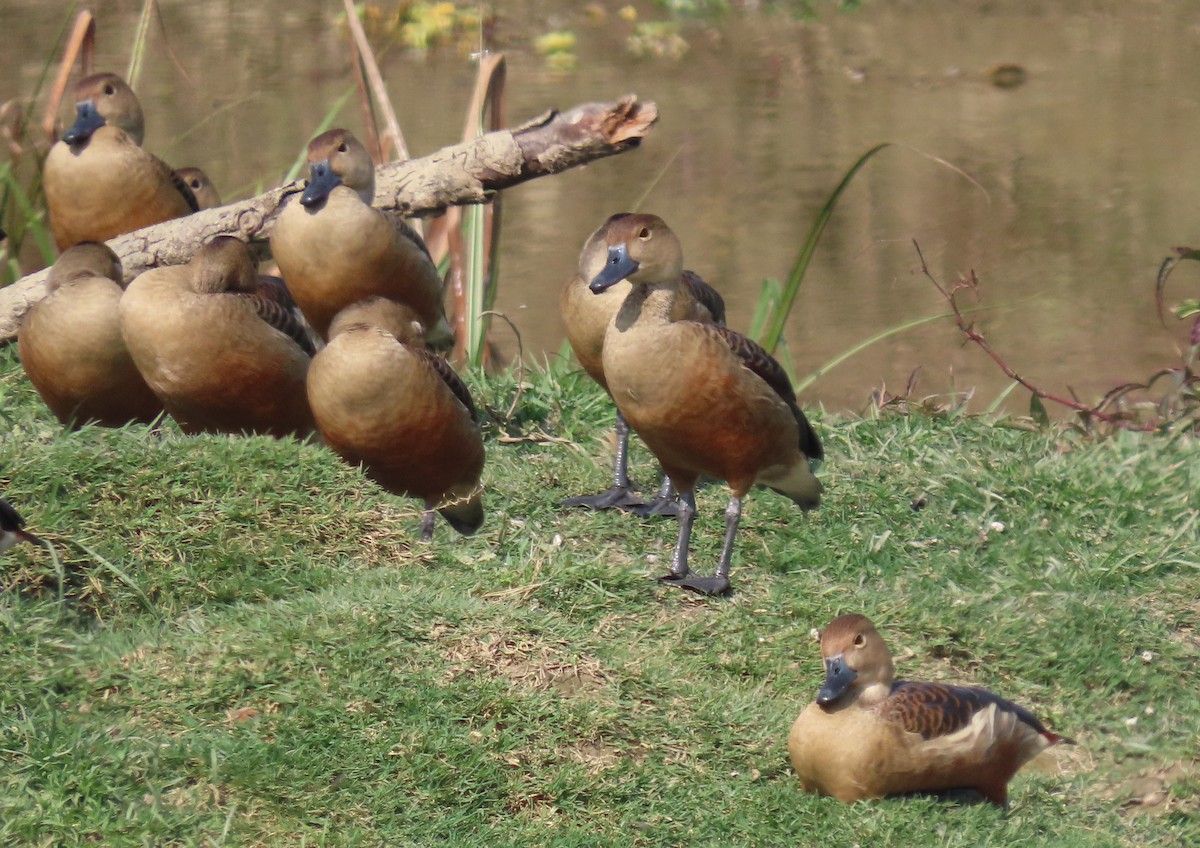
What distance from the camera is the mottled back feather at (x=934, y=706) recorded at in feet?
10.8

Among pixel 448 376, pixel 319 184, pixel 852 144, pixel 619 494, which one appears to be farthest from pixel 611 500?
pixel 852 144

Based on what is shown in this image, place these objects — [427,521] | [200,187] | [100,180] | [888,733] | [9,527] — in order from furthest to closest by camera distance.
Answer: [200,187] → [100,180] → [427,521] → [9,527] → [888,733]

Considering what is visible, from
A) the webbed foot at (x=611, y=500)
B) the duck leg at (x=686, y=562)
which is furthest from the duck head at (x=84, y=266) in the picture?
the duck leg at (x=686, y=562)

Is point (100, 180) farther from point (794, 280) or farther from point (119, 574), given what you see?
point (794, 280)

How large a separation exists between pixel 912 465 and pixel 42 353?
3028 mm

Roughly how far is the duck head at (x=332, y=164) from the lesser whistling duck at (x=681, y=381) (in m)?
1.33

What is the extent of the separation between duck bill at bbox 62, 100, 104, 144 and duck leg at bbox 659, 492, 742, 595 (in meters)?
2.96

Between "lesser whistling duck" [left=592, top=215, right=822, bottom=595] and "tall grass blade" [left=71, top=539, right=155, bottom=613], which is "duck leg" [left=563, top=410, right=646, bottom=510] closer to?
"lesser whistling duck" [left=592, top=215, right=822, bottom=595]

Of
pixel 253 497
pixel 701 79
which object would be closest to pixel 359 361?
pixel 253 497

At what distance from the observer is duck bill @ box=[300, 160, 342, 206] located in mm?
5000

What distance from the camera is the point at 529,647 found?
3695 millimetres

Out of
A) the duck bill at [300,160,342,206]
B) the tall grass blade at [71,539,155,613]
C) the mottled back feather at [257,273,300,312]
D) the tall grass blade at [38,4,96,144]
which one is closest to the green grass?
the tall grass blade at [71,539,155,613]

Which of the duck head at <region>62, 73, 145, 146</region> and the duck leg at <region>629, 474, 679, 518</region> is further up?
the duck head at <region>62, 73, 145, 146</region>

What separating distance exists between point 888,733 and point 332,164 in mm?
2843
